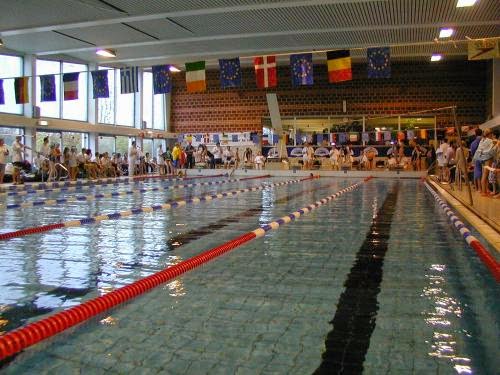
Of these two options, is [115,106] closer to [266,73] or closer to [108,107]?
[108,107]

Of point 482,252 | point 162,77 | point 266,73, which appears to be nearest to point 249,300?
point 482,252

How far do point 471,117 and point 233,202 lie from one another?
17551mm

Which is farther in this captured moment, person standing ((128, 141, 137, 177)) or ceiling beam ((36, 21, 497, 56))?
person standing ((128, 141, 137, 177))

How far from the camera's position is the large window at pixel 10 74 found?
17641 millimetres

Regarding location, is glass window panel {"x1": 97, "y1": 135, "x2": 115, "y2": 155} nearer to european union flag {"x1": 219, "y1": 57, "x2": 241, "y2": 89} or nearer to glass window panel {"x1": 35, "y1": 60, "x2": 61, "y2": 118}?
glass window panel {"x1": 35, "y1": 60, "x2": 61, "y2": 118}

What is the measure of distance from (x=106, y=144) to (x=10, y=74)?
5986 mm

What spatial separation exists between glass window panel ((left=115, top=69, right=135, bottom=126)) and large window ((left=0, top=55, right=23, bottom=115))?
5.55 meters

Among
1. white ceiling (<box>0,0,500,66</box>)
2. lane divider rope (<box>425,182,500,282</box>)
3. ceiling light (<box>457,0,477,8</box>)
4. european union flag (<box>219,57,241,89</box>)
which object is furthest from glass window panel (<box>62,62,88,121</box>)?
lane divider rope (<box>425,182,500,282</box>)

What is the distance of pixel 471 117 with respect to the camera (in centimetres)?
2331

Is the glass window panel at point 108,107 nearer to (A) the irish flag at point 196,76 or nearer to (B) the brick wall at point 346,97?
(B) the brick wall at point 346,97

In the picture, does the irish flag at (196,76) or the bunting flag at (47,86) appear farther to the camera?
the bunting flag at (47,86)

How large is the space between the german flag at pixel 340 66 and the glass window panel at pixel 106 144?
13111 mm

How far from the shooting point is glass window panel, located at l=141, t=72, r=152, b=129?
2589 centimetres

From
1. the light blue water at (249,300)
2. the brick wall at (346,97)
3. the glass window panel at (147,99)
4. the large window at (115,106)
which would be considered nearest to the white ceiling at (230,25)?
the large window at (115,106)
